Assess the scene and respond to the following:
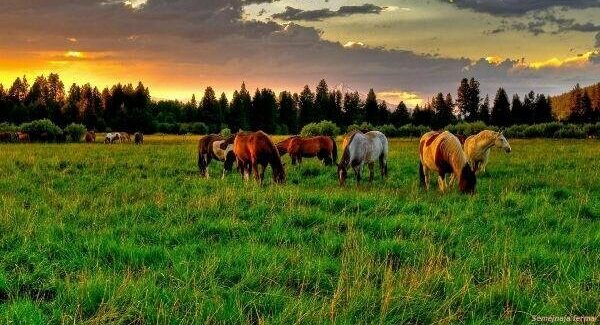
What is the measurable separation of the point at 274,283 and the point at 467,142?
15.3 meters

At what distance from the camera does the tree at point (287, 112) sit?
124 meters

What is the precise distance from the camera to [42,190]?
1341 cm

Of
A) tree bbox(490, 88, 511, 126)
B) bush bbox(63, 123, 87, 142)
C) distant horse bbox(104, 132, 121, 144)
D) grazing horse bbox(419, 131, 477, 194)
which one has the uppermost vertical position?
Answer: tree bbox(490, 88, 511, 126)

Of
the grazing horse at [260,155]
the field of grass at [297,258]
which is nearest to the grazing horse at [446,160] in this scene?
the field of grass at [297,258]

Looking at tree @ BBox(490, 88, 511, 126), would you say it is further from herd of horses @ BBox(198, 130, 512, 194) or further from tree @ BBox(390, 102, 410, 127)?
herd of horses @ BBox(198, 130, 512, 194)

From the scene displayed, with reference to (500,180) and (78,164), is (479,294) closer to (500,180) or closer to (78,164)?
(500,180)

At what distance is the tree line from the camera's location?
107 m

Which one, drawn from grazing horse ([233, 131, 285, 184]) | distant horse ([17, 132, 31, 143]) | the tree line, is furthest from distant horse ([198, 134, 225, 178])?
the tree line

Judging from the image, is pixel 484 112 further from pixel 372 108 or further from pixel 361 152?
pixel 361 152

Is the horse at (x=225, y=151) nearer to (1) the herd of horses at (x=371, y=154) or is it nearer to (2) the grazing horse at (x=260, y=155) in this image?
(1) the herd of horses at (x=371, y=154)

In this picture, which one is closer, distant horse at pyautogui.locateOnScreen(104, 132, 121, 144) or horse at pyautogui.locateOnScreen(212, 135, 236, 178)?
horse at pyautogui.locateOnScreen(212, 135, 236, 178)

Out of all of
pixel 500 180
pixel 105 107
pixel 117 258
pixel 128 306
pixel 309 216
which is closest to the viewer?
pixel 128 306

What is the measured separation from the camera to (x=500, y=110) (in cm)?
10775

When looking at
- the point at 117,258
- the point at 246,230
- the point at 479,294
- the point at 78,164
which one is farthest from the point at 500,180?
the point at 78,164
